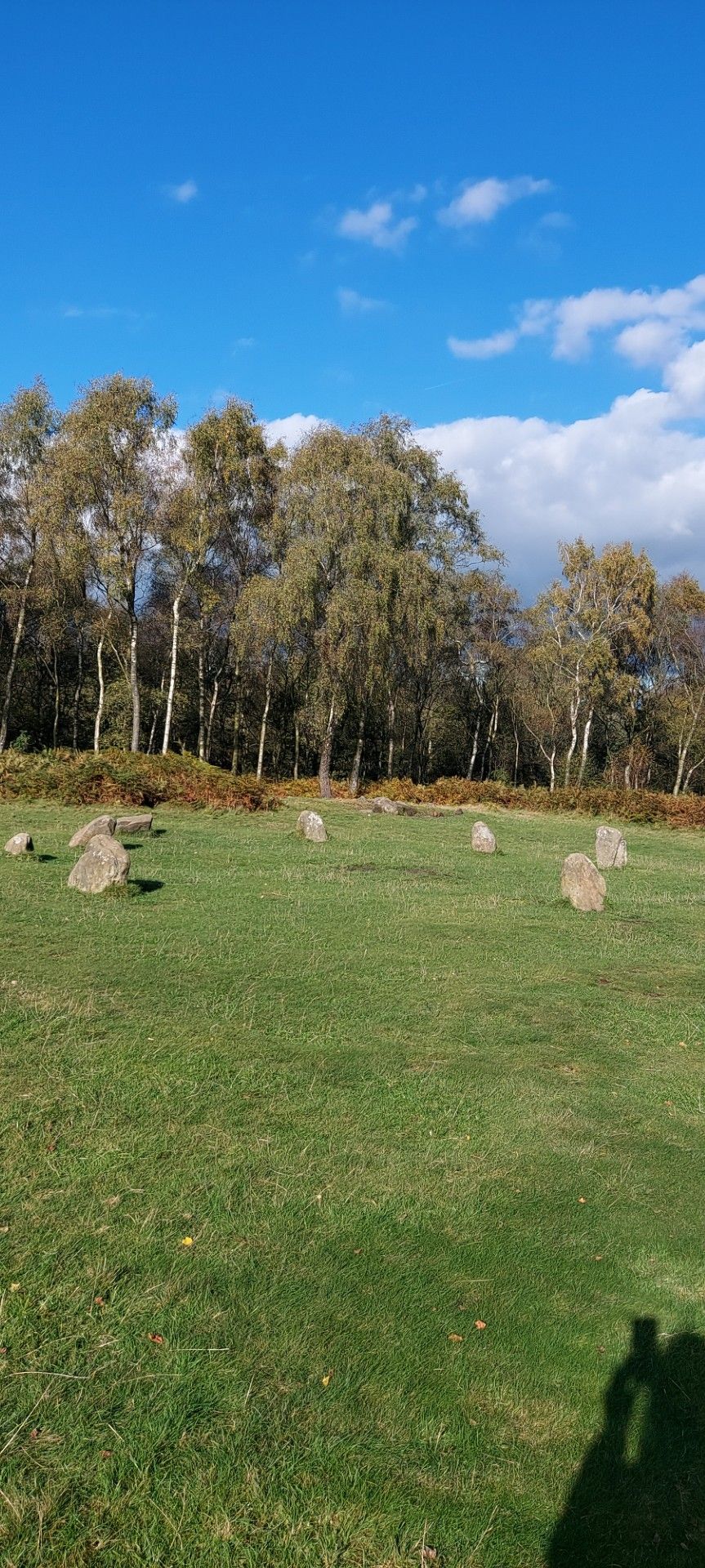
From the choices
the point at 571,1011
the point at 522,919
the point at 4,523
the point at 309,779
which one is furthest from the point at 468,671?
the point at 571,1011

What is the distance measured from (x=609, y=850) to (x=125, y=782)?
12061 millimetres

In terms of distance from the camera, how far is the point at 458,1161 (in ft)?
16.2

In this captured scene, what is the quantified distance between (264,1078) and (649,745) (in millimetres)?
42808

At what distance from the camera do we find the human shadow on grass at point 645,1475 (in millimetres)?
2711

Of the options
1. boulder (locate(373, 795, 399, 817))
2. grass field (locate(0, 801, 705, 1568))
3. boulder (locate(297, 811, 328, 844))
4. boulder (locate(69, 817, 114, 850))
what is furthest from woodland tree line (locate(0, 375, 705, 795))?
grass field (locate(0, 801, 705, 1568))

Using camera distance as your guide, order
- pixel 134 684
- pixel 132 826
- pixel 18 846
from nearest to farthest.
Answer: pixel 18 846, pixel 132 826, pixel 134 684

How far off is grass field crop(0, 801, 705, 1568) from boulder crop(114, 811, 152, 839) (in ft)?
26.3

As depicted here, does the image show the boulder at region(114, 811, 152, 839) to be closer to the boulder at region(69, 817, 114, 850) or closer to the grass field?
the boulder at region(69, 817, 114, 850)

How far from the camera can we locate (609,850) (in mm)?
16953

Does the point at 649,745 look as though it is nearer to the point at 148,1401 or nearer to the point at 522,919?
the point at 522,919

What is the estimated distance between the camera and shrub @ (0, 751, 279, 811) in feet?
70.3

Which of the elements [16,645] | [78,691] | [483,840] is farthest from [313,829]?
[78,691]

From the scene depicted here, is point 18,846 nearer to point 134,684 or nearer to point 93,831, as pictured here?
point 93,831

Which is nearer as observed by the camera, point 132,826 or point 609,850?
point 132,826
